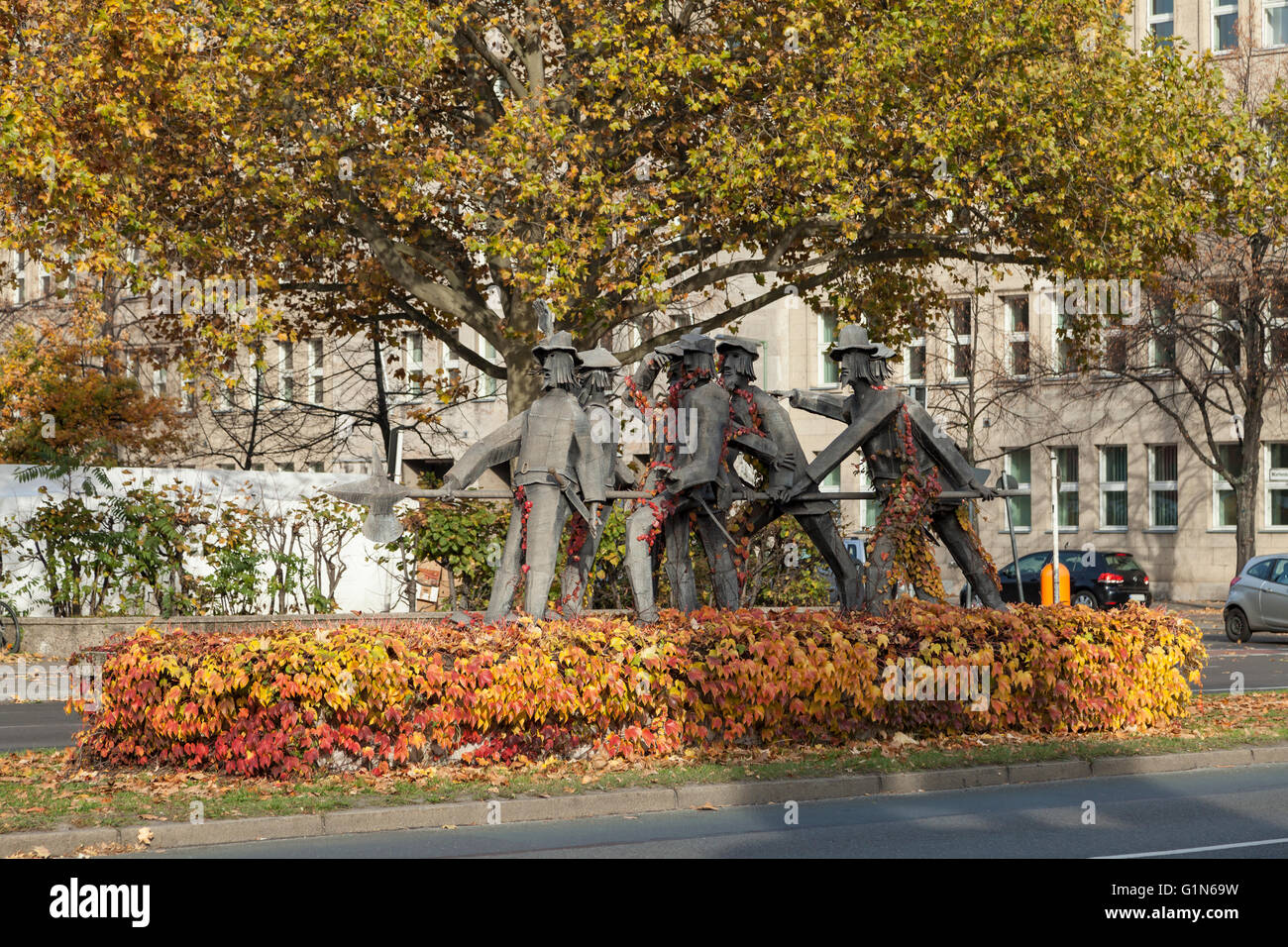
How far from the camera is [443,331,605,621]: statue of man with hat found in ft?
43.7

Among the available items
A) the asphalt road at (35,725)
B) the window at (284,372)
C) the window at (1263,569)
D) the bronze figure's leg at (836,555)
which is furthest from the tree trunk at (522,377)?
the window at (284,372)

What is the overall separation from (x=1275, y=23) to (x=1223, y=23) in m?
1.41

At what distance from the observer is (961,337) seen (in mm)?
43750

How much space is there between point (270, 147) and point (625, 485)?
8929mm

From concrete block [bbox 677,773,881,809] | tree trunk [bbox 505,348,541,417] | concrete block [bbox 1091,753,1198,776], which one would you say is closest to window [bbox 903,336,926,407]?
tree trunk [bbox 505,348,541,417]

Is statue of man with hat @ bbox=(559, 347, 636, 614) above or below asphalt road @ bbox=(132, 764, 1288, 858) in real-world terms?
above

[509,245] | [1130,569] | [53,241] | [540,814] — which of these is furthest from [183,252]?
[1130,569]

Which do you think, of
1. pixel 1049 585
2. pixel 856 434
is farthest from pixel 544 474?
pixel 1049 585

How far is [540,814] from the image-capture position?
10406 millimetres

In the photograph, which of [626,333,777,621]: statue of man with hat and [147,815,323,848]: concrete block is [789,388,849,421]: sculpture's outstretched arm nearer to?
[626,333,777,621]: statue of man with hat

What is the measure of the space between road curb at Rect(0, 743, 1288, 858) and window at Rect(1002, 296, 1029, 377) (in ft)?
106

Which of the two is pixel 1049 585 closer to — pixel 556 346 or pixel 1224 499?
pixel 1224 499

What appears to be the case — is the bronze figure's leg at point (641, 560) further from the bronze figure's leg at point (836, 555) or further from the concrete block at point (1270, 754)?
the concrete block at point (1270, 754)
